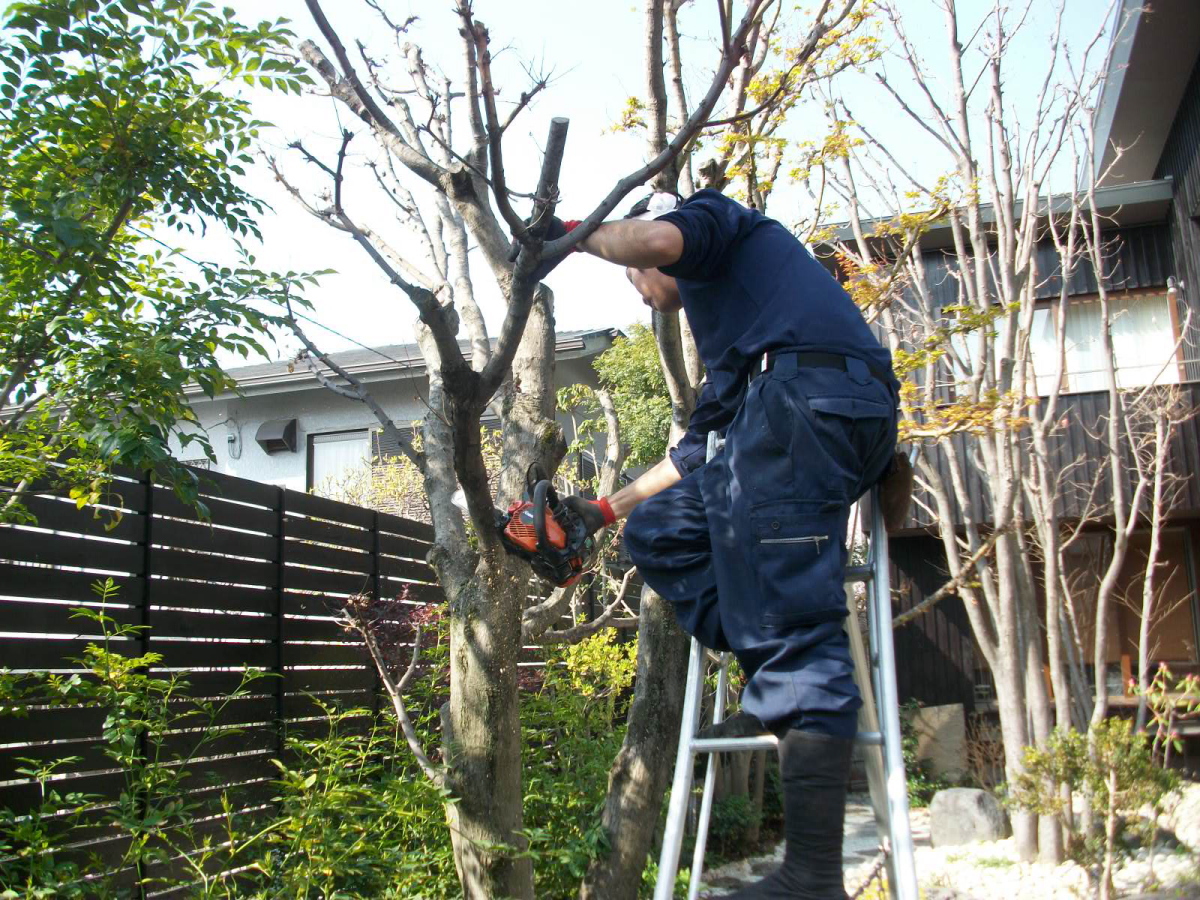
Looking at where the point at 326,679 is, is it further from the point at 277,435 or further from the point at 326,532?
the point at 277,435

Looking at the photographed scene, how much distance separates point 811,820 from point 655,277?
1254 millimetres

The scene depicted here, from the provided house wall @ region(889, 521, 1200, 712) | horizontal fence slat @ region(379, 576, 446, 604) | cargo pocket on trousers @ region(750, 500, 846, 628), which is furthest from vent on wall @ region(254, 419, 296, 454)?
cargo pocket on trousers @ region(750, 500, 846, 628)

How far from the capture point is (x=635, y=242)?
6.62ft

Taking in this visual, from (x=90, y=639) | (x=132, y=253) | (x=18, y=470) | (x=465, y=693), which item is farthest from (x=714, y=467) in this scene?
(x=90, y=639)

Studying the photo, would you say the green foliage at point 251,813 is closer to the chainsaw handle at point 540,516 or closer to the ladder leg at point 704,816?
the ladder leg at point 704,816

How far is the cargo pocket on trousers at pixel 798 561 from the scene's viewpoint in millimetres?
1869

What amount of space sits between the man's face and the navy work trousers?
485 millimetres

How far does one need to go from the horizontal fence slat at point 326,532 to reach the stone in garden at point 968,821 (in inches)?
185

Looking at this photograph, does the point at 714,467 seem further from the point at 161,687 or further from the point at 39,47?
the point at 161,687

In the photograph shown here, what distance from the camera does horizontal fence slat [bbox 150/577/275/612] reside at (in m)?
4.22

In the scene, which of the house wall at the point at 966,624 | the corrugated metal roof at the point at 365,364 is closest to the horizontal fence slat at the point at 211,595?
the corrugated metal roof at the point at 365,364

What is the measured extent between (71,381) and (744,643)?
2.14 metres

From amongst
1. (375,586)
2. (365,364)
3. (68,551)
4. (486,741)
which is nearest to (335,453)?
(365,364)

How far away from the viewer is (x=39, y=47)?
2867 mm
